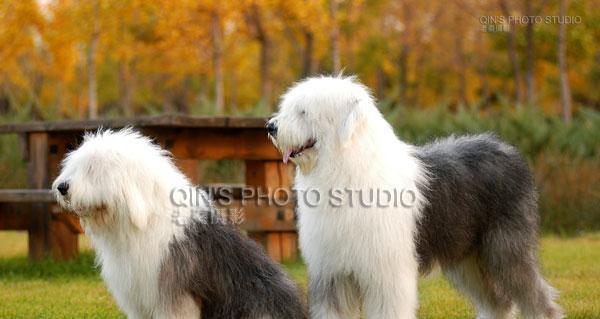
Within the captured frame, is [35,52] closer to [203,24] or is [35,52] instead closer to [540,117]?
[203,24]

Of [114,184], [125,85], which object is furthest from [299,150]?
[125,85]

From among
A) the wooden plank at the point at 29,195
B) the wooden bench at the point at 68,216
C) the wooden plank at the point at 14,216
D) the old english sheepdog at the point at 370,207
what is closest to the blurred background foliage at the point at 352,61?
the old english sheepdog at the point at 370,207

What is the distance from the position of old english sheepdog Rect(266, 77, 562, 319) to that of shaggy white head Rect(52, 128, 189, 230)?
0.72 meters

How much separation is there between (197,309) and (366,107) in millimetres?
1429

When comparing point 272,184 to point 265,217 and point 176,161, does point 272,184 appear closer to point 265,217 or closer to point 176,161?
point 265,217

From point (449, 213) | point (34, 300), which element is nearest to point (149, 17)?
point (34, 300)

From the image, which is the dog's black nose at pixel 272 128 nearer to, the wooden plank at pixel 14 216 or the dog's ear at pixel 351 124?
the dog's ear at pixel 351 124

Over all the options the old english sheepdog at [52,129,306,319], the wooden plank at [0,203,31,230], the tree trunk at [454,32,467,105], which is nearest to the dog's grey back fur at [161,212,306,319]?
the old english sheepdog at [52,129,306,319]

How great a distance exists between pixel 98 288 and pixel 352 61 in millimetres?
24487

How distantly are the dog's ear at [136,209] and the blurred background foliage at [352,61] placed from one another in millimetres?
1912

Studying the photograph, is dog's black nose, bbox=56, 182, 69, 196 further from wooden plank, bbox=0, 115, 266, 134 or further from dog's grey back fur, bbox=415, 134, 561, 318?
wooden plank, bbox=0, 115, 266, 134

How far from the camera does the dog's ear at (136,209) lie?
4.83 m

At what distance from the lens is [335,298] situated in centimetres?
531

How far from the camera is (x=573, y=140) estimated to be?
14.1m
